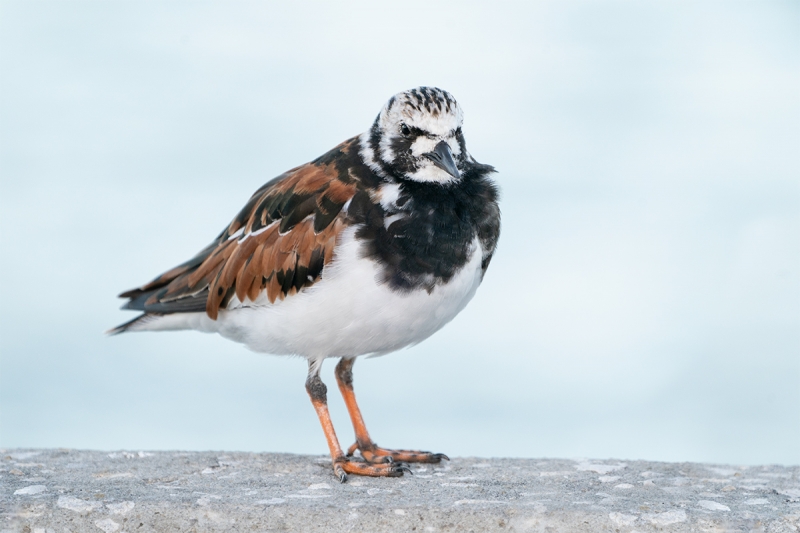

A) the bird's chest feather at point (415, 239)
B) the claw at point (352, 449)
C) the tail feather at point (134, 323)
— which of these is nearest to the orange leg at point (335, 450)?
the claw at point (352, 449)

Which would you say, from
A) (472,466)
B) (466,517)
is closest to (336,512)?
(466,517)

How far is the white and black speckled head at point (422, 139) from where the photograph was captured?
20.5 ft

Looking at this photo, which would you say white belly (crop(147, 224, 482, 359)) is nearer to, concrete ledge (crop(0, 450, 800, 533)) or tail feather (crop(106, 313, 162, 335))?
concrete ledge (crop(0, 450, 800, 533))

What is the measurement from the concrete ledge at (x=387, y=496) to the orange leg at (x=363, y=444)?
15 cm

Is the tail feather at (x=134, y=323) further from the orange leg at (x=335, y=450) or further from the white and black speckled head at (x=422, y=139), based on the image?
the white and black speckled head at (x=422, y=139)

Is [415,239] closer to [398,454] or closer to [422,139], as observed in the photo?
[422,139]

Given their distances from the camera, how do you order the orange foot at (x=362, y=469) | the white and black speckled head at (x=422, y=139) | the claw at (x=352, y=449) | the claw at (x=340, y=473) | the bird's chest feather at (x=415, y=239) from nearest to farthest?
1. the bird's chest feather at (x=415, y=239)
2. the white and black speckled head at (x=422, y=139)
3. the claw at (x=340, y=473)
4. the orange foot at (x=362, y=469)
5. the claw at (x=352, y=449)

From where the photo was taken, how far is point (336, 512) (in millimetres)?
5570

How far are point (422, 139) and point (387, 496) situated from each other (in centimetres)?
236

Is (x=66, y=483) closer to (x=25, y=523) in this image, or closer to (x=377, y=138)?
(x=25, y=523)

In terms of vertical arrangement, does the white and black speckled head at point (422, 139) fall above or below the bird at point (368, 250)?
above

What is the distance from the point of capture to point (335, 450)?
6.75m

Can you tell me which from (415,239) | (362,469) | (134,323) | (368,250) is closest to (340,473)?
(362,469)

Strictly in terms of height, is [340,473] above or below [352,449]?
below
